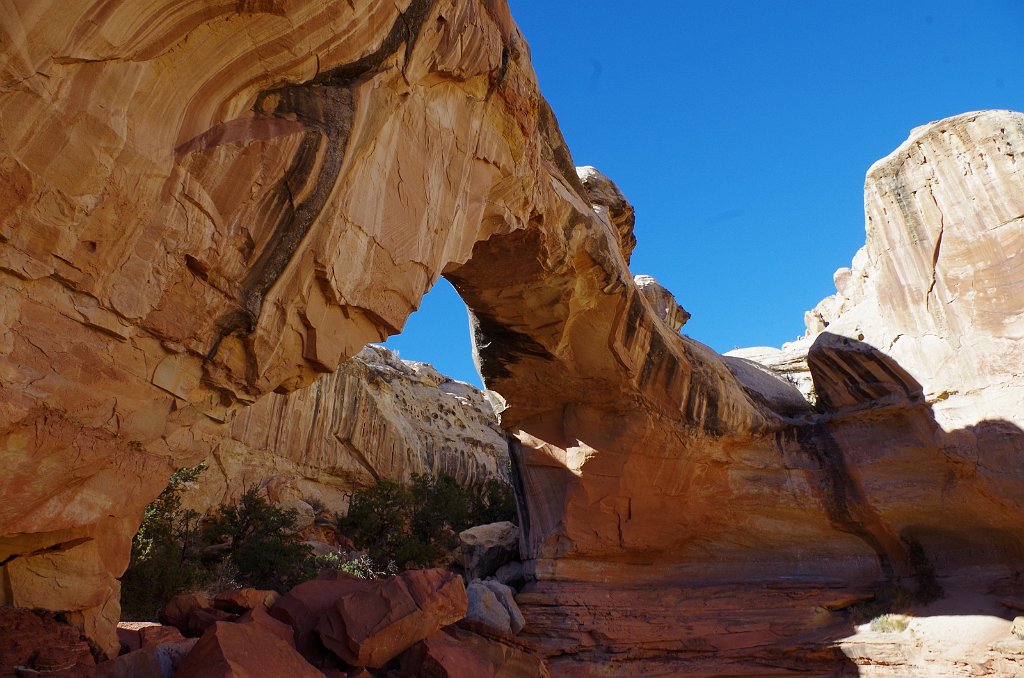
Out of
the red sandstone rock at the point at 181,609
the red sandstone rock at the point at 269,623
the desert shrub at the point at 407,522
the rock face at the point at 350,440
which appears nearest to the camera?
the red sandstone rock at the point at 269,623

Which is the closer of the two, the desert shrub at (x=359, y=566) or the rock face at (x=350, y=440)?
the desert shrub at (x=359, y=566)

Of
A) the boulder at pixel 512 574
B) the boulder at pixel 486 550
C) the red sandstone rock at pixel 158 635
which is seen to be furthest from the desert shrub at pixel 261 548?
the red sandstone rock at pixel 158 635

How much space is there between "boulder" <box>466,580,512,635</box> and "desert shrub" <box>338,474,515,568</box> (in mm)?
6816

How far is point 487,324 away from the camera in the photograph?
515 inches

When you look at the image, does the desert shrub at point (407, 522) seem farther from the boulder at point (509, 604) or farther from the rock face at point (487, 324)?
the boulder at point (509, 604)

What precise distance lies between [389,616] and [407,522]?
45.1 ft

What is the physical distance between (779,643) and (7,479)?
12.7 m

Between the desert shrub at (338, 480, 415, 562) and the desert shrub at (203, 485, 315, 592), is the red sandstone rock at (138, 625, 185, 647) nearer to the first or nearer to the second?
the desert shrub at (203, 485, 315, 592)

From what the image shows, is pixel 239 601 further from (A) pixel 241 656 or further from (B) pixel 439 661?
(B) pixel 439 661

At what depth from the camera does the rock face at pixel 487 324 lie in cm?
474

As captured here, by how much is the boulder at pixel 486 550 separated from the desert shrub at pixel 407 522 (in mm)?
1984

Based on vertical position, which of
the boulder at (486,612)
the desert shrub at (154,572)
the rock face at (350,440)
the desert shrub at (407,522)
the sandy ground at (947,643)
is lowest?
the sandy ground at (947,643)

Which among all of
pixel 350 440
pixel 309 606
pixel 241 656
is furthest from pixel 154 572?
pixel 350 440

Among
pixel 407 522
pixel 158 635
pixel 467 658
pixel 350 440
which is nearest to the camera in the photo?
pixel 158 635
